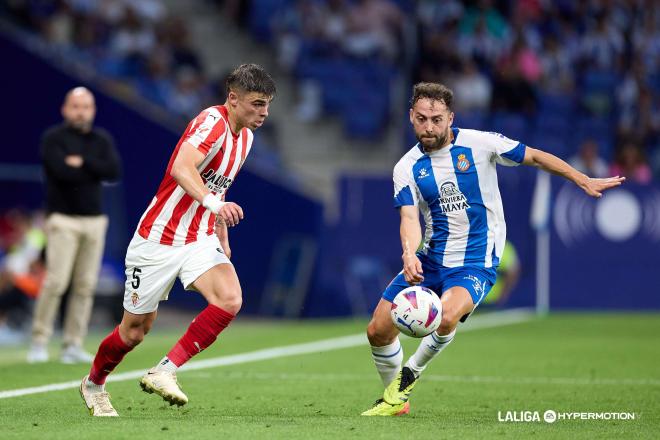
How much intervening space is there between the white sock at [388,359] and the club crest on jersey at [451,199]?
93cm

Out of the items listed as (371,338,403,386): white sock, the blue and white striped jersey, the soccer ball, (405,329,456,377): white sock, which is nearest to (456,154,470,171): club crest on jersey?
the blue and white striped jersey

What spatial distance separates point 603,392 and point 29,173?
11.4 metres

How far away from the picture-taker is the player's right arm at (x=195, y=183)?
22.5 ft

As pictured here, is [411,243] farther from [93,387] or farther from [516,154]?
[93,387]

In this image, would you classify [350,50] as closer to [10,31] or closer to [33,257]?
[10,31]

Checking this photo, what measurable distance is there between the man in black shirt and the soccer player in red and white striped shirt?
3944 mm

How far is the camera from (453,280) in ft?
26.5

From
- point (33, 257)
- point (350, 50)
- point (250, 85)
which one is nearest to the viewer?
point (250, 85)

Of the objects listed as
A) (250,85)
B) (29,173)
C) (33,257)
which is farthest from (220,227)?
(29,173)

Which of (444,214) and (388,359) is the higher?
(444,214)

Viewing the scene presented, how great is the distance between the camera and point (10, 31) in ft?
59.3

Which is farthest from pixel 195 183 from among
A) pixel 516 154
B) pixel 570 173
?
pixel 570 173

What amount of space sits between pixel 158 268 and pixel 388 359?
65.7 inches

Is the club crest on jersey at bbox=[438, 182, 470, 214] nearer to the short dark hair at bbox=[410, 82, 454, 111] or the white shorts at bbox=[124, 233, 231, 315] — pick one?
the short dark hair at bbox=[410, 82, 454, 111]
